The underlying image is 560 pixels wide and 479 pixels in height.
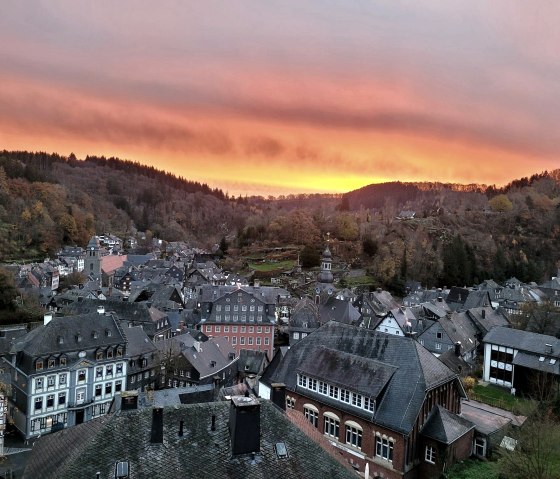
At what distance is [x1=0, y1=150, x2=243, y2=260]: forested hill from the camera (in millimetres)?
108812

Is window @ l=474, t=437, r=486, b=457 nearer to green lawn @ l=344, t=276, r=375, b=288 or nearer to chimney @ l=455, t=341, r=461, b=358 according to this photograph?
chimney @ l=455, t=341, r=461, b=358

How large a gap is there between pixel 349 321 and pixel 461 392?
111ft

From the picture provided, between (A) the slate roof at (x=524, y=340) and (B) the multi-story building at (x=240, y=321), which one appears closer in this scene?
(A) the slate roof at (x=524, y=340)

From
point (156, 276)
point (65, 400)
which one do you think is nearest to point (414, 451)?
point (65, 400)

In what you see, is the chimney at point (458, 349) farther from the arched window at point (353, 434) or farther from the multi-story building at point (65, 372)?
the multi-story building at point (65, 372)

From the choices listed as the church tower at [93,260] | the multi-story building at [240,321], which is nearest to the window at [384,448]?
the multi-story building at [240,321]

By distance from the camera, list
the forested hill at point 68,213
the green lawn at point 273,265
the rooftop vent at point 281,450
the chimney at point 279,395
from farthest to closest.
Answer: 1. the forested hill at point 68,213
2. the green lawn at point 273,265
3. the chimney at point 279,395
4. the rooftop vent at point 281,450

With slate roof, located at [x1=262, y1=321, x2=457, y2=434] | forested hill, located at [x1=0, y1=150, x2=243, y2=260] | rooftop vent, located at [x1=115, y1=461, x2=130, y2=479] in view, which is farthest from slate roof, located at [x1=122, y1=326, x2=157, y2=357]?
forested hill, located at [x1=0, y1=150, x2=243, y2=260]

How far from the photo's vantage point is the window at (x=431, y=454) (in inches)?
946

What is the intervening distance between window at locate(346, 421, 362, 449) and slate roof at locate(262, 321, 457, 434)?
80 cm

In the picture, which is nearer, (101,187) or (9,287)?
(9,287)

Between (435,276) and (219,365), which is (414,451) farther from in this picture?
(435,276)

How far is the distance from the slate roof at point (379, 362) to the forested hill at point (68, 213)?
87.9 m

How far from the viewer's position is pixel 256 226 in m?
136
